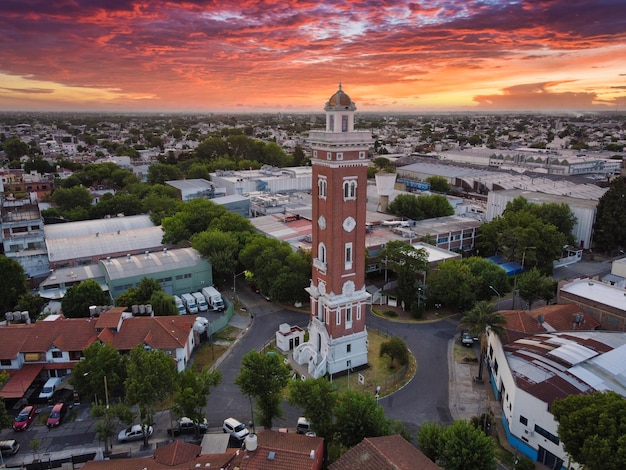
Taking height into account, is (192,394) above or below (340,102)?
below

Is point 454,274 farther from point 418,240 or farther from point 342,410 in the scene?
point 342,410

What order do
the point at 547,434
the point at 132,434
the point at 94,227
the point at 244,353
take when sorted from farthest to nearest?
the point at 94,227, the point at 244,353, the point at 132,434, the point at 547,434

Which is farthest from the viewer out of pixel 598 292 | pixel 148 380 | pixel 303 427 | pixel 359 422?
pixel 598 292

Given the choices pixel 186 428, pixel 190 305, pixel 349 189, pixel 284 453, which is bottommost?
pixel 186 428

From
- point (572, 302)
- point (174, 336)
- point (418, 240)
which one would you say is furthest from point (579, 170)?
point (174, 336)

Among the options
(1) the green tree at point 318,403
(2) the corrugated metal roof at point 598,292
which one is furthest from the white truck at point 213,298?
(2) the corrugated metal roof at point 598,292

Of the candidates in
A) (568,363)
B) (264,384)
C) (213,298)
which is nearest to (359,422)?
(264,384)

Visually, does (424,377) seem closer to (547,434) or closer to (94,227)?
(547,434)
